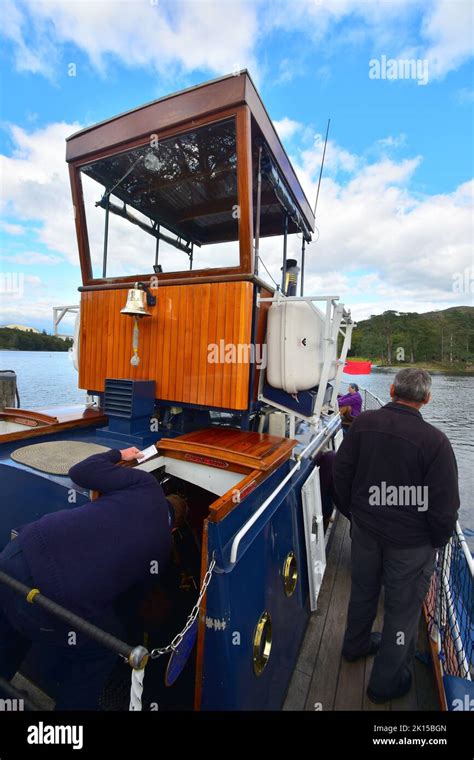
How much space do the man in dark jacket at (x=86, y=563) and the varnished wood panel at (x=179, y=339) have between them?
1.65 m

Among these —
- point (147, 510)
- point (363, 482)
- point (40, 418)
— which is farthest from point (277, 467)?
point (40, 418)

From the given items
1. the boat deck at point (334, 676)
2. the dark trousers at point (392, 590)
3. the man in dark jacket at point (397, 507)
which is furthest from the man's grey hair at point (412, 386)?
the boat deck at point (334, 676)

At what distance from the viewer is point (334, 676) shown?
8.86ft

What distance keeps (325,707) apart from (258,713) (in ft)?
2.75

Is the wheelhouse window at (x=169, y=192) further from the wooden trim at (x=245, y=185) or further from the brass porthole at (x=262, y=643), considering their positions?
the brass porthole at (x=262, y=643)

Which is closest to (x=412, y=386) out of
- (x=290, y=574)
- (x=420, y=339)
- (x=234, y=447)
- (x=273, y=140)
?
(x=234, y=447)

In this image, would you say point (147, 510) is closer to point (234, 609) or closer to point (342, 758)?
point (234, 609)

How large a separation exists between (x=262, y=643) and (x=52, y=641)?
1177 millimetres

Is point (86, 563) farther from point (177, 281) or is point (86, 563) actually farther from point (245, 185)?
point (245, 185)

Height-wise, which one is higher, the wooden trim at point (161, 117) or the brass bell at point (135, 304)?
the wooden trim at point (161, 117)

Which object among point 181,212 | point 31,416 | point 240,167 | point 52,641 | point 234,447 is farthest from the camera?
point 181,212

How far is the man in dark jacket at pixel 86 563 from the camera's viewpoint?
170 centimetres

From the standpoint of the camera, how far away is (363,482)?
2.40 meters

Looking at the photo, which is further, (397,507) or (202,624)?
(397,507)
